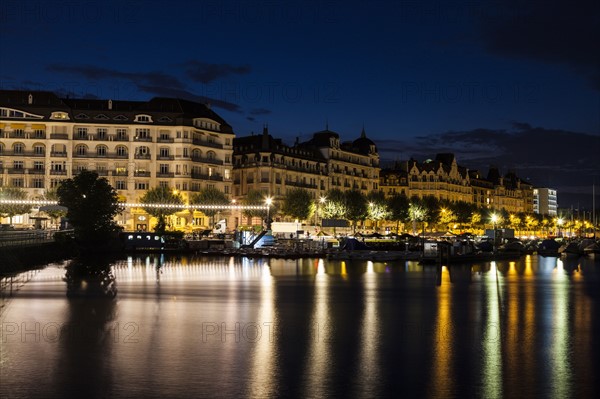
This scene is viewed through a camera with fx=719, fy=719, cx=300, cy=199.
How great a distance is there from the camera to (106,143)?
124 m

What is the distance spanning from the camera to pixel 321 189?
154625mm

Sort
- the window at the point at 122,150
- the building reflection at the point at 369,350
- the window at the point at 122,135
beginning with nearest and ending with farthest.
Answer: the building reflection at the point at 369,350
the window at the point at 122,135
the window at the point at 122,150

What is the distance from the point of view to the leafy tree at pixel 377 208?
147m

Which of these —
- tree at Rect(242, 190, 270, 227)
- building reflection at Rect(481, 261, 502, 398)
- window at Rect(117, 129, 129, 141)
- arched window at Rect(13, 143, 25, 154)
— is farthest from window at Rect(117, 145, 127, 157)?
building reflection at Rect(481, 261, 502, 398)

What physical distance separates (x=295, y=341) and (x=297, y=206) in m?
104

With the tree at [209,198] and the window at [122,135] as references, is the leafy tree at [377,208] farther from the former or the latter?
the window at [122,135]

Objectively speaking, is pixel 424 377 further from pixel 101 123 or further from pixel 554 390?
pixel 101 123

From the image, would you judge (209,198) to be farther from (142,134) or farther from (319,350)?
(319,350)

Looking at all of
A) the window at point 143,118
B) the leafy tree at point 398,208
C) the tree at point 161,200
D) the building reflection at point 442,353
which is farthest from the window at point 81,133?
the building reflection at point 442,353

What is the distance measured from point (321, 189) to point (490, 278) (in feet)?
321

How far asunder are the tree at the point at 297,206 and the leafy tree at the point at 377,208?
57.6 feet

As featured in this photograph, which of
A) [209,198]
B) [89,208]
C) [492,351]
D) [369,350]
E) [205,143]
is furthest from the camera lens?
[205,143]

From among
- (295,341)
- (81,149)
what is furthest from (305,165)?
(295,341)

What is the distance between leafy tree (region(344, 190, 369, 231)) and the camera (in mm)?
139125
